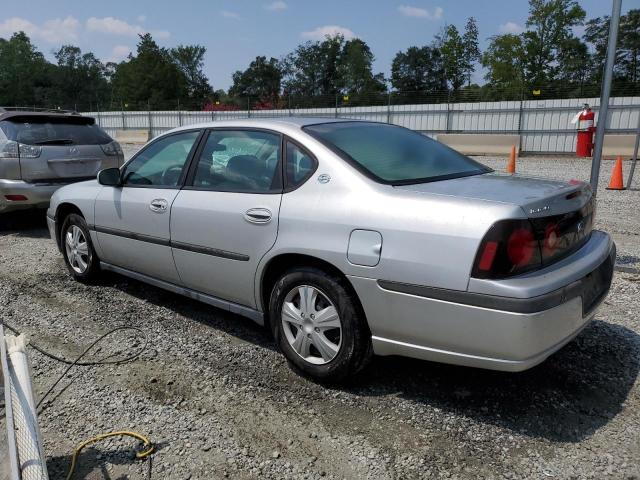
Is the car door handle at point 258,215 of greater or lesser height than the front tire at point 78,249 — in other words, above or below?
above

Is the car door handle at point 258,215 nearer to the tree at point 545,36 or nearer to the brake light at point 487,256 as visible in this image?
the brake light at point 487,256

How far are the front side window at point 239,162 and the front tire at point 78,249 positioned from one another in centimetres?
173

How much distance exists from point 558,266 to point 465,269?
567mm

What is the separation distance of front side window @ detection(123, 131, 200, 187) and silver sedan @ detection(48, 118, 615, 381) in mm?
16

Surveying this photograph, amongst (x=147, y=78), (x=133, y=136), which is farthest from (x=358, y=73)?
(x=133, y=136)

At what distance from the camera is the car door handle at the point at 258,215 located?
3303mm

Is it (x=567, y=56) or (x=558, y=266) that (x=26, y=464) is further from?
(x=567, y=56)

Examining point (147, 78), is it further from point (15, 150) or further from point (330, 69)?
point (15, 150)

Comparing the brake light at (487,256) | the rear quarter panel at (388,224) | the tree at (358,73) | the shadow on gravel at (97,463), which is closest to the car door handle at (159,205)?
the rear quarter panel at (388,224)

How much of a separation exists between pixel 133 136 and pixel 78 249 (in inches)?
1112

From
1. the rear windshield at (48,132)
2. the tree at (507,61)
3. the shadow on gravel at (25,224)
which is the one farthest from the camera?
the tree at (507,61)

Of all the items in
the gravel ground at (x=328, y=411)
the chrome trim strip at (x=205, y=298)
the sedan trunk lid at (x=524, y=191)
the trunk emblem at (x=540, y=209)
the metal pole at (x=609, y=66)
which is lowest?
the gravel ground at (x=328, y=411)

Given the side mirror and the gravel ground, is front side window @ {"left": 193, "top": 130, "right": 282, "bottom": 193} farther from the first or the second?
the gravel ground

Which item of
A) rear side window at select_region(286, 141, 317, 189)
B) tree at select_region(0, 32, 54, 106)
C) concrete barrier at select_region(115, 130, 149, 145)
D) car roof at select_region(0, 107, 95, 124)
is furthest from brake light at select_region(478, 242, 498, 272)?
tree at select_region(0, 32, 54, 106)
